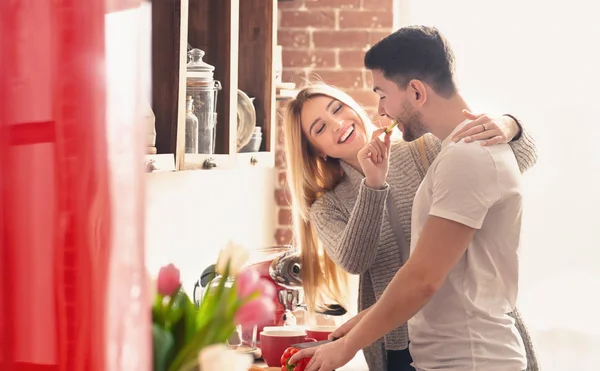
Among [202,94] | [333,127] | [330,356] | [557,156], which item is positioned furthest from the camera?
[557,156]

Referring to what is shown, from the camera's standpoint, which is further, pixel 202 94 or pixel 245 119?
pixel 245 119

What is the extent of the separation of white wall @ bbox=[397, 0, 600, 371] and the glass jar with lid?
6.35 ft

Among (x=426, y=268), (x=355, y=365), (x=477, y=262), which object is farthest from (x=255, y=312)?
(x=355, y=365)

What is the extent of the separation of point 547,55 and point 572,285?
1.00m

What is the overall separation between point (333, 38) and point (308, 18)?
0.14 m

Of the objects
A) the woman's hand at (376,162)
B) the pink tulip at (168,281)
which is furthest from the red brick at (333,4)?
the pink tulip at (168,281)

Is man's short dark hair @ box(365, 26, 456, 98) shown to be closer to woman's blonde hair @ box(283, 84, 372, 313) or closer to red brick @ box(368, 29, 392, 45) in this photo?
woman's blonde hair @ box(283, 84, 372, 313)

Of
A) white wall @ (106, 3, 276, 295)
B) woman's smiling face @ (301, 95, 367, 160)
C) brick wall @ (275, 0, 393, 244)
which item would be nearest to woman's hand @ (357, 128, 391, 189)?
woman's smiling face @ (301, 95, 367, 160)

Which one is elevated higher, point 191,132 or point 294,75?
point 294,75

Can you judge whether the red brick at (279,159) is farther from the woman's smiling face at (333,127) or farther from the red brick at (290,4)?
the woman's smiling face at (333,127)

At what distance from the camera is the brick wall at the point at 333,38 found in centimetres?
390

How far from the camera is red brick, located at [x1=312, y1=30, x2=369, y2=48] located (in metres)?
3.90

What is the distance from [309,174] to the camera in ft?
9.05

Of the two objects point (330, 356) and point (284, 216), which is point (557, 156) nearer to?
point (284, 216)
